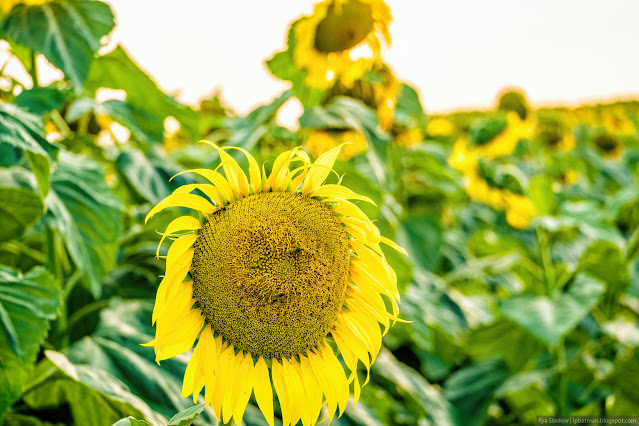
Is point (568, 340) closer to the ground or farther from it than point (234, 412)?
closer to the ground

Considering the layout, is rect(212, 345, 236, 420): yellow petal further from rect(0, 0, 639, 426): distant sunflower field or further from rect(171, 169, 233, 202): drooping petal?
rect(171, 169, 233, 202): drooping petal

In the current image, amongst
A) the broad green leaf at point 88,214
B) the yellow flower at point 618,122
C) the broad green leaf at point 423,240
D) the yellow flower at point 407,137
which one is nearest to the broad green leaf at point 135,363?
the broad green leaf at point 88,214

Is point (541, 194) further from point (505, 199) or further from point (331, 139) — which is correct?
point (505, 199)

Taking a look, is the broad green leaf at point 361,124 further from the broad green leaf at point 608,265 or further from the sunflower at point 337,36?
the broad green leaf at point 608,265

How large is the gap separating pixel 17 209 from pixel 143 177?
0.28 meters

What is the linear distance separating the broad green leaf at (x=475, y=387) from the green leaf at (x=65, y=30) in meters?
1.75

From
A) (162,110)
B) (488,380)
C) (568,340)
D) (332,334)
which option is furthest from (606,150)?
(332,334)

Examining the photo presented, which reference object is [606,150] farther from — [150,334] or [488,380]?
[150,334]

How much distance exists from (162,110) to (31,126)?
57cm

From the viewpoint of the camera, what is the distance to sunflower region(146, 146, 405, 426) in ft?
2.45

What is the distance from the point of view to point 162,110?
1.54 meters

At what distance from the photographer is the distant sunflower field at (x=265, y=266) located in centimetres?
77

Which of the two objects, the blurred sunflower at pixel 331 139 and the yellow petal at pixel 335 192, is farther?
the blurred sunflower at pixel 331 139

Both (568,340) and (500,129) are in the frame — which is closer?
(568,340)
